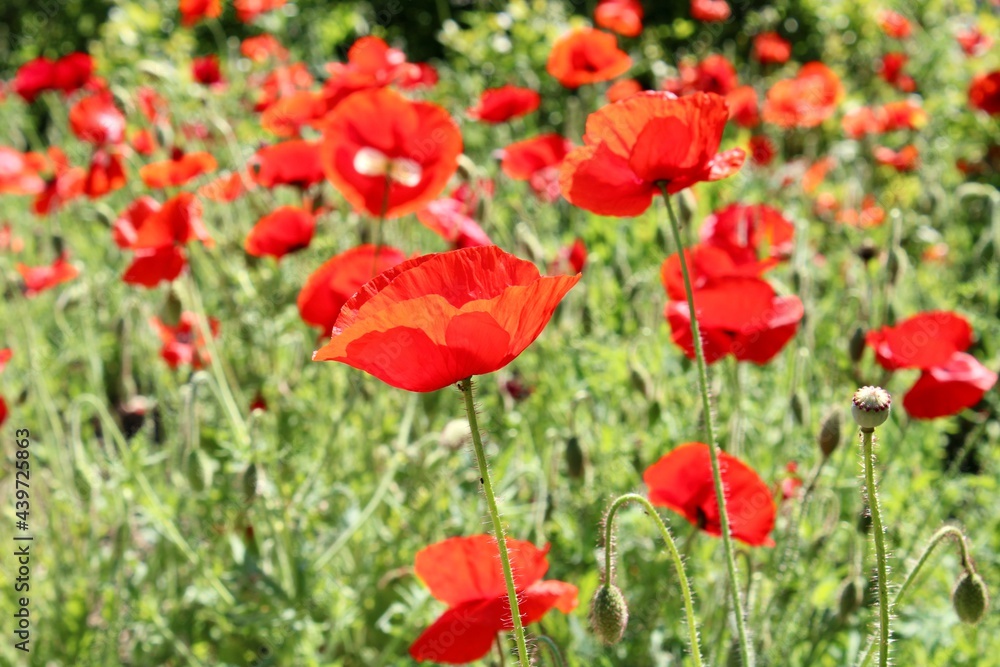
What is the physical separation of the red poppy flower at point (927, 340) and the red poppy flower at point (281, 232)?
4.01 feet

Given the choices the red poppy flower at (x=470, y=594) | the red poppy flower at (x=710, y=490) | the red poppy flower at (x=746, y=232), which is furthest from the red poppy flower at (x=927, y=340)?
the red poppy flower at (x=470, y=594)

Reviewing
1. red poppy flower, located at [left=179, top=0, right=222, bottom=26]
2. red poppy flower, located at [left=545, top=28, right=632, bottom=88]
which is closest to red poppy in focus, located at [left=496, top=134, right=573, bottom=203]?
red poppy flower, located at [left=545, top=28, right=632, bottom=88]

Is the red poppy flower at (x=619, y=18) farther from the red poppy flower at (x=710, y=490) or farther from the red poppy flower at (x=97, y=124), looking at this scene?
the red poppy flower at (x=710, y=490)

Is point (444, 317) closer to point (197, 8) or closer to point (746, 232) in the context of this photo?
point (746, 232)

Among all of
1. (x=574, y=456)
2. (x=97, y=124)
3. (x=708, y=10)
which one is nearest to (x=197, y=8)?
(x=97, y=124)

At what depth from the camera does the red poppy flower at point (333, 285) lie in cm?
175

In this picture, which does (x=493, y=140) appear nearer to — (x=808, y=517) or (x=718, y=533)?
(x=808, y=517)

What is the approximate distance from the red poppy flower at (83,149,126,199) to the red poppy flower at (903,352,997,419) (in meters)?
2.17

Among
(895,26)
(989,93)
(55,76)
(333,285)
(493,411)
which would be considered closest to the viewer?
(333,285)

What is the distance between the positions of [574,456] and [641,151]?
2.51 ft

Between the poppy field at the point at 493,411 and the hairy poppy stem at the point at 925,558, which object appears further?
the poppy field at the point at 493,411

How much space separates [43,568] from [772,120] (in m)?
2.94

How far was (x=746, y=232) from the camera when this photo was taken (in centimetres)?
204

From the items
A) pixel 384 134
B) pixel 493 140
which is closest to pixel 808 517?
pixel 384 134
